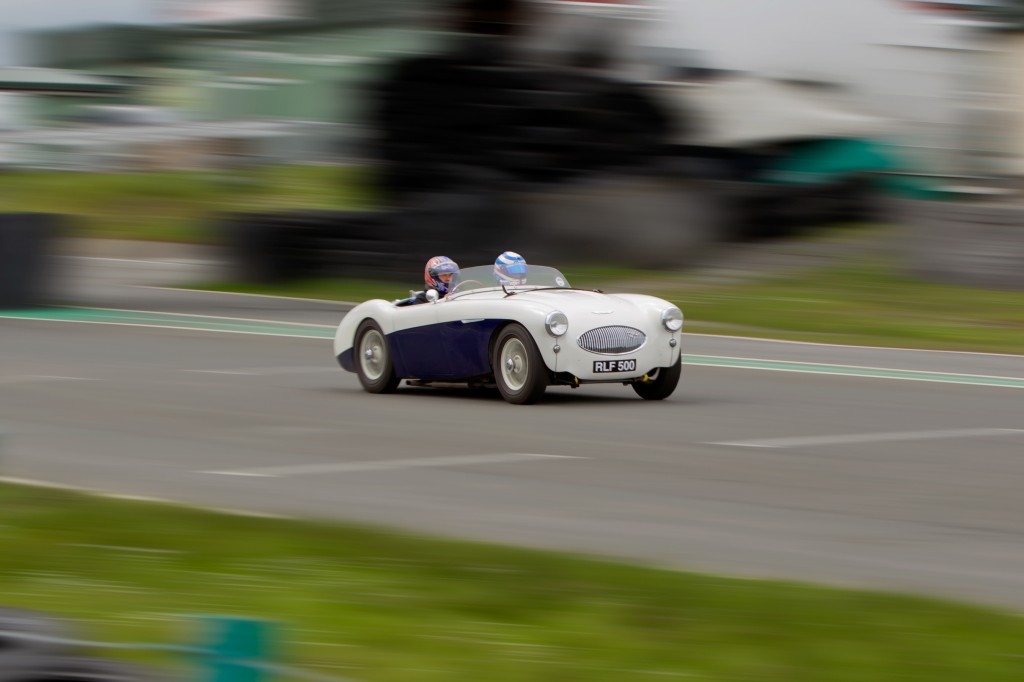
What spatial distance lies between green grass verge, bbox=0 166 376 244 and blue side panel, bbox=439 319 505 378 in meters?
32.6

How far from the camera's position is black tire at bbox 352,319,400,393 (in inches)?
512

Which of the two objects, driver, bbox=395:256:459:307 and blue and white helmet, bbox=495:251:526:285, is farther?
driver, bbox=395:256:459:307

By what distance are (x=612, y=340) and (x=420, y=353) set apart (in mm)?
1645

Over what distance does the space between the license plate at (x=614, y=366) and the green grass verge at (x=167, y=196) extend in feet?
109

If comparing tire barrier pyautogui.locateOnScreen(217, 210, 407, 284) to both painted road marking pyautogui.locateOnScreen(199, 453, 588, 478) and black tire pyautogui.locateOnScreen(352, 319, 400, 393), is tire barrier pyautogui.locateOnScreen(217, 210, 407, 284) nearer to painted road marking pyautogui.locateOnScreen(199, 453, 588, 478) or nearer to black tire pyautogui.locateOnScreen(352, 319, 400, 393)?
black tire pyautogui.locateOnScreen(352, 319, 400, 393)

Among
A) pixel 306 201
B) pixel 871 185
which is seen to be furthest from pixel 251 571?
pixel 306 201

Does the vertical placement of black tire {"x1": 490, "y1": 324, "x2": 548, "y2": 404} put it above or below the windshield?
below

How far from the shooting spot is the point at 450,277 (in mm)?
12883

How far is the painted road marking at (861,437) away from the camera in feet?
32.6

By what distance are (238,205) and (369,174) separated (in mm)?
26796

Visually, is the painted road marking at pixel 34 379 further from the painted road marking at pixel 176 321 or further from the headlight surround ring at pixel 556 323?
the painted road marking at pixel 176 321

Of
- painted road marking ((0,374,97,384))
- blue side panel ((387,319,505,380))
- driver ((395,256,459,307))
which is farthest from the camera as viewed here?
painted road marking ((0,374,97,384))

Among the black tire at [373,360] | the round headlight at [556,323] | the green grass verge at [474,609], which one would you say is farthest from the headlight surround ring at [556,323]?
the green grass verge at [474,609]

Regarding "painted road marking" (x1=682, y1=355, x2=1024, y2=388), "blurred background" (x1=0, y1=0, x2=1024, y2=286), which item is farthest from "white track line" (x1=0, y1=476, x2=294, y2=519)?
"blurred background" (x1=0, y1=0, x2=1024, y2=286)
